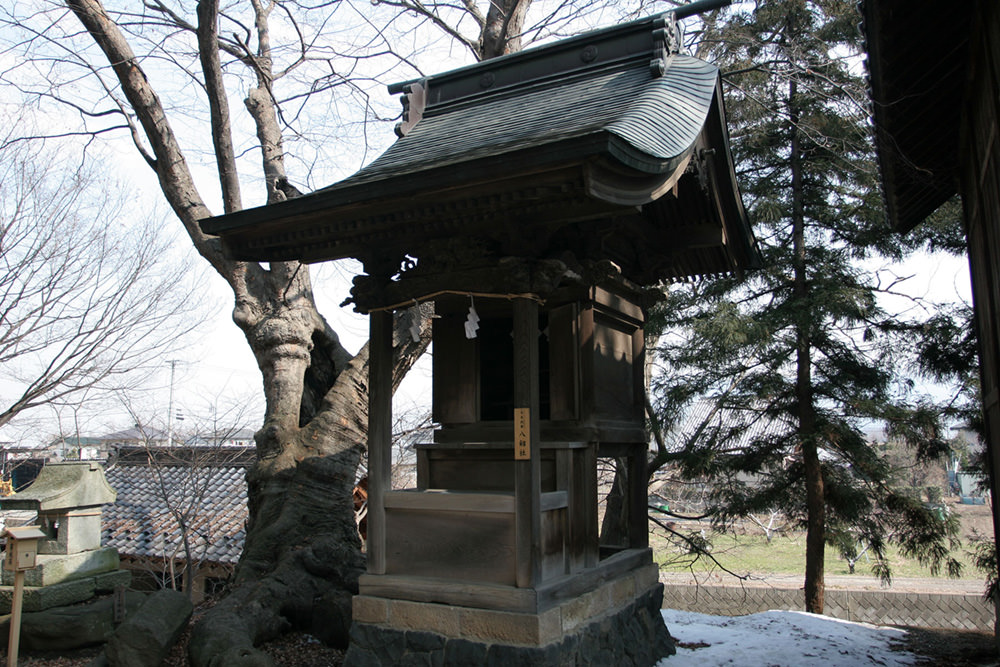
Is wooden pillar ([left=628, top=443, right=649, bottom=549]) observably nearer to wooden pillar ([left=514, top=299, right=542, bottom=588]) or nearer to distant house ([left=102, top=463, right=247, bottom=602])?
wooden pillar ([left=514, top=299, right=542, bottom=588])

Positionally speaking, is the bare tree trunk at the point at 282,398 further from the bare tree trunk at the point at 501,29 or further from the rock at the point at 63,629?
the bare tree trunk at the point at 501,29

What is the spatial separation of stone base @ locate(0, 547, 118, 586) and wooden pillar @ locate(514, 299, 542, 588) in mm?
4827

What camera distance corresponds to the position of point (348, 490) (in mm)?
8523

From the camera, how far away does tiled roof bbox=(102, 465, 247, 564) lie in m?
13.4

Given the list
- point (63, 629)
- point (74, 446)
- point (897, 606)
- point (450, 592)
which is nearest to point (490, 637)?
point (450, 592)

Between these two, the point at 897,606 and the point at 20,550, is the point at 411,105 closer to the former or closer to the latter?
the point at 20,550

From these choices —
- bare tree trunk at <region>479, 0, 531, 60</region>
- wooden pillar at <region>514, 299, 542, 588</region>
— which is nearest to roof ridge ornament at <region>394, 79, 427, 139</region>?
wooden pillar at <region>514, 299, 542, 588</region>

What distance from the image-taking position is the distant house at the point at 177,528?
13.1 m

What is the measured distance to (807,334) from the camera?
9.15 meters

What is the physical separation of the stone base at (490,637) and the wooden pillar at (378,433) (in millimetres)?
453

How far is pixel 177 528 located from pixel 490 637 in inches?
437

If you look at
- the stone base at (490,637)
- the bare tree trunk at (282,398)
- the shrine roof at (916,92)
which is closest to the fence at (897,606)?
the bare tree trunk at (282,398)

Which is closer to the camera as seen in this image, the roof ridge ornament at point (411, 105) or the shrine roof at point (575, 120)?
the shrine roof at point (575, 120)

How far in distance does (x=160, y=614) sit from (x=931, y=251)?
9633 mm
